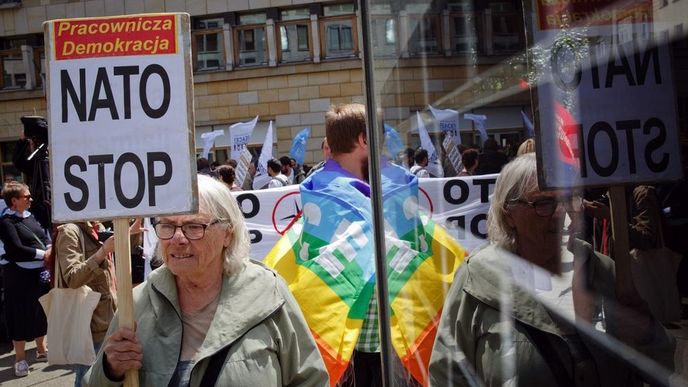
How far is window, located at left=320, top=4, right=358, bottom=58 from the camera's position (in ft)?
68.0

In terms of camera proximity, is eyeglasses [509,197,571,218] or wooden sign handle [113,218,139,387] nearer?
eyeglasses [509,197,571,218]

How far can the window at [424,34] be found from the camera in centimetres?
153

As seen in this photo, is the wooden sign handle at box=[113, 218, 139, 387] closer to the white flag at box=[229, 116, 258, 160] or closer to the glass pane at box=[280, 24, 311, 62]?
the white flag at box=[229, 116, 258, 160]

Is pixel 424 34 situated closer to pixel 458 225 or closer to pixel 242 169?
pixel 458 225

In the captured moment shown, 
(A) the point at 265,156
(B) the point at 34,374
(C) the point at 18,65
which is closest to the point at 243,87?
(C) the point at 18,65

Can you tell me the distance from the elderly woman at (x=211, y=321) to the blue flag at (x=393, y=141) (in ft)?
1.79

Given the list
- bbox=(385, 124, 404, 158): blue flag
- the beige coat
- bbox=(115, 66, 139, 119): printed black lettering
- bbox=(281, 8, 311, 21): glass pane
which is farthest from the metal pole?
bbox=(281, 8, 311, 21): glass pane

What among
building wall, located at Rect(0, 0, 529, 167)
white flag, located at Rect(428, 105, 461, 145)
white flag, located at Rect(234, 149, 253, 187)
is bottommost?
white flag, located at Rect(428, 105, 461, 145)

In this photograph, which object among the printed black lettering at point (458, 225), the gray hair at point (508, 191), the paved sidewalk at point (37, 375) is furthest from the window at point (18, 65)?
the gray hair at point (508, 191)

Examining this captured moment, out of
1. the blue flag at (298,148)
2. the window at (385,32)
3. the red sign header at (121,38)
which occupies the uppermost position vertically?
the blue flag at (298,148)

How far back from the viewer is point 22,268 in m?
6.86

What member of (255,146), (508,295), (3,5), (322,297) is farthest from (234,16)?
(508,295)

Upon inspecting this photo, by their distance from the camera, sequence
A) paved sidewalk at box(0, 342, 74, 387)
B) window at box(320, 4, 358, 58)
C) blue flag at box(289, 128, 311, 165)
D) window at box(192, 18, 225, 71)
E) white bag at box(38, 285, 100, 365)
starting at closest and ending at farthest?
white bag at box(38, 285, 100, 365)
paved sidewalk at box(0, 342, 74, 387)
blue flag at box(289, 128, 311, 165)
window at box(320, 4, 358, 58)
window at box(192, 18, 225, 71)

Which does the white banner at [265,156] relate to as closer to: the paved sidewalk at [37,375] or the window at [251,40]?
the paved sidewalk at [37,375]
